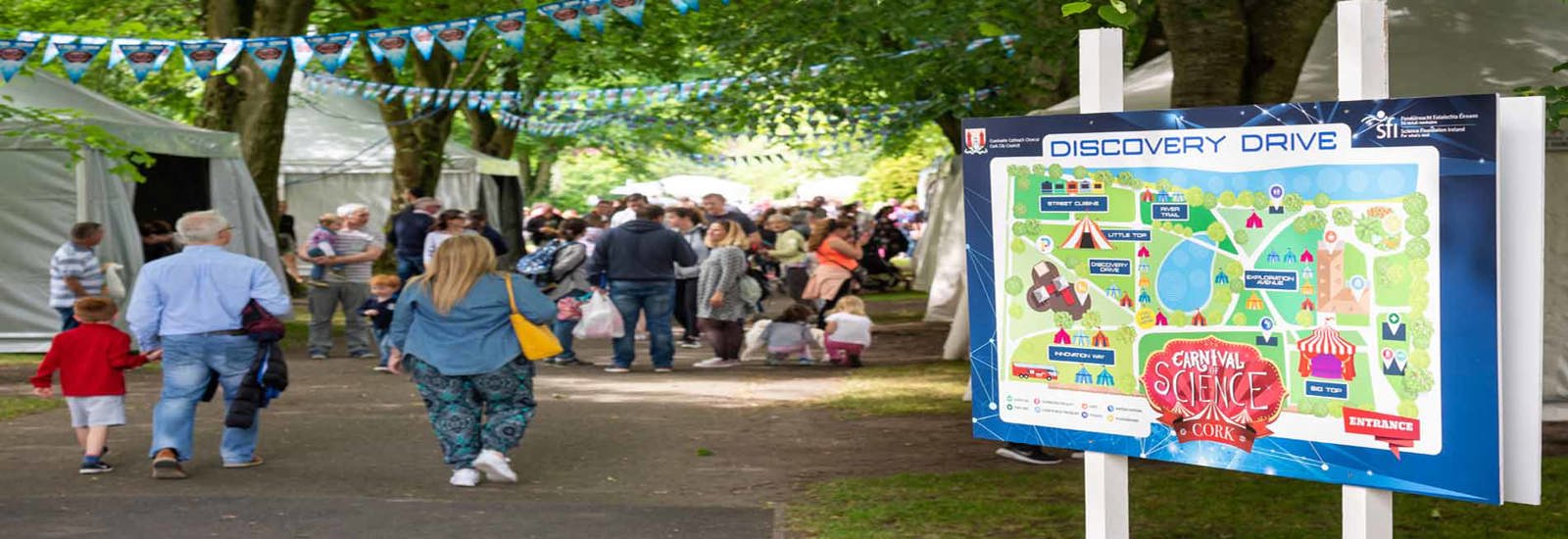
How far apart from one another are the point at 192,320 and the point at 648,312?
7.26 meters

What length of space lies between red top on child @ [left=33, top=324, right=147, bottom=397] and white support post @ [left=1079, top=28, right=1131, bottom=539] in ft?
18.1

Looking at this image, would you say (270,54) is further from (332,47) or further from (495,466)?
(495,466)

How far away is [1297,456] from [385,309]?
11.2 m

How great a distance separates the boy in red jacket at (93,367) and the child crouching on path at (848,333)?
816 centimetres

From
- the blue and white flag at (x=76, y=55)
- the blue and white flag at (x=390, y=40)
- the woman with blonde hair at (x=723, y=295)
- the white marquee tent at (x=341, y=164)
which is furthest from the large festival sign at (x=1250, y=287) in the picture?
the white marquee tent at (x=341, y=164)

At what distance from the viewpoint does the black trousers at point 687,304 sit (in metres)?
20.0

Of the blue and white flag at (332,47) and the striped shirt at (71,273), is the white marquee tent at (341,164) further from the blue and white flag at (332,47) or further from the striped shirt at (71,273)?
the striped shirt at (71,273)

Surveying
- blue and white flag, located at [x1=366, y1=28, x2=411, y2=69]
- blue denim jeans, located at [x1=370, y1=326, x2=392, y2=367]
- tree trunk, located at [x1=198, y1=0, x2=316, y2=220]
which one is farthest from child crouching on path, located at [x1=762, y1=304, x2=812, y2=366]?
tree trunk, located at [x1=198, y1=0, x2=316, y2=220]

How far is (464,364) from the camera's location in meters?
9.97

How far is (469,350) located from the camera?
999cm

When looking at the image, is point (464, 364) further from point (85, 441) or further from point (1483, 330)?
point (1483, 330)

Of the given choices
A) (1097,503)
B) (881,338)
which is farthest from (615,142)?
(1097,503)

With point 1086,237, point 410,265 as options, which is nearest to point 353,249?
point 410,265

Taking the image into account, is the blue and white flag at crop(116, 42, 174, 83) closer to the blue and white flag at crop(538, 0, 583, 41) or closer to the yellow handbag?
the blue and white flag at crop(538, 0, 583, 41)
